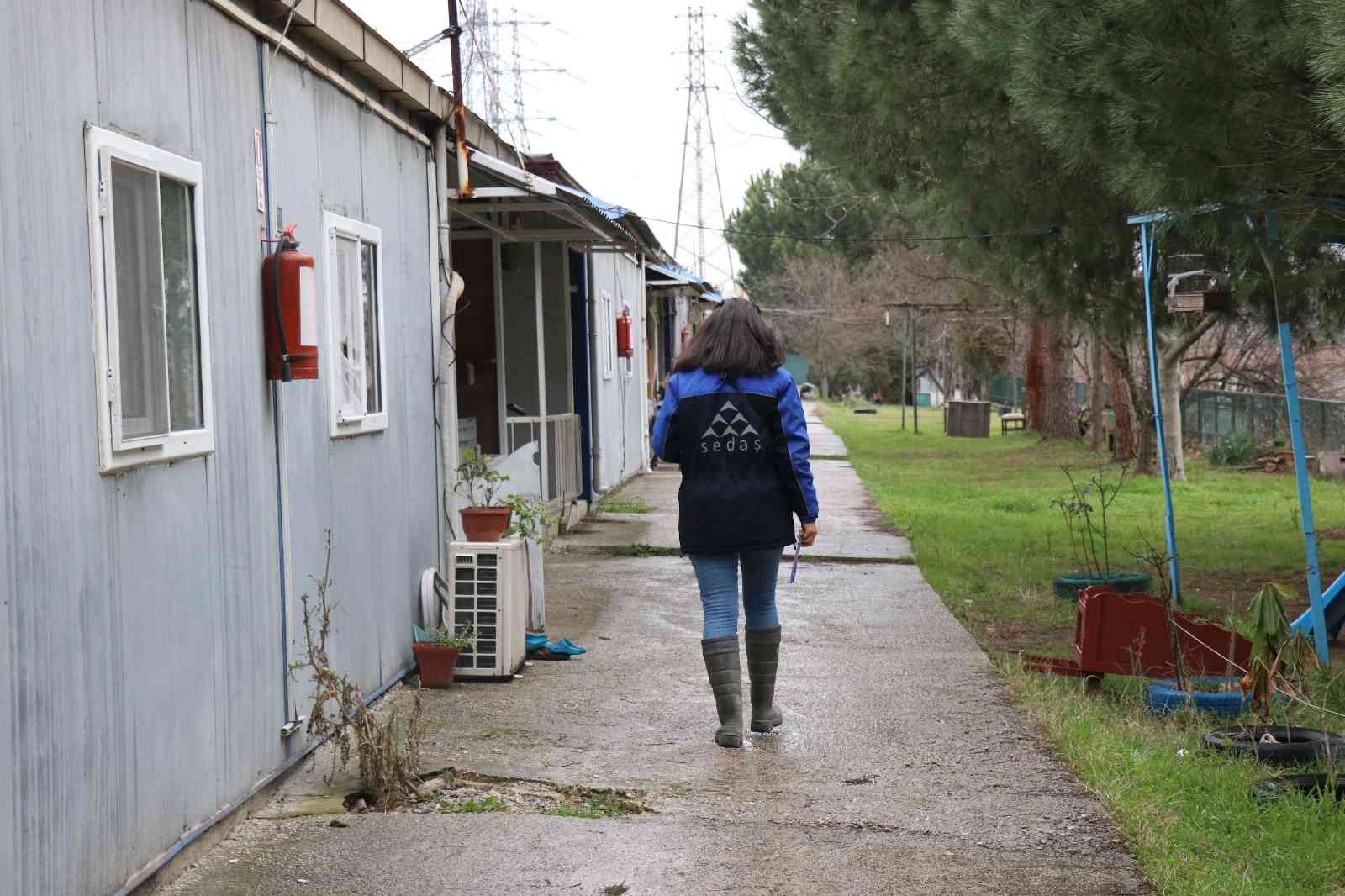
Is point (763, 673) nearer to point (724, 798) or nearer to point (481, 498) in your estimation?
point (724, 798)

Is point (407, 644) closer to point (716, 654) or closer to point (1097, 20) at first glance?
point (716, 654)

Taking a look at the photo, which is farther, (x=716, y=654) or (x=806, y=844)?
(x=716, y=654)

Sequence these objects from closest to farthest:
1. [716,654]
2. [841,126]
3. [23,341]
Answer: [23,341], [716,654], [841,126]

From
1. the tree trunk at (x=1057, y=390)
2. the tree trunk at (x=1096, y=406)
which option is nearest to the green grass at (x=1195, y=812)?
the tree trunk at (x=1096, y=406)

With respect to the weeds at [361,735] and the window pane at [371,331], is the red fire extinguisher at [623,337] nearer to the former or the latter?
the window pane at [371,331]

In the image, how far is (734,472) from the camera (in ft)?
19.6

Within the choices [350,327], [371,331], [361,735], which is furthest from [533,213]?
[361,735]

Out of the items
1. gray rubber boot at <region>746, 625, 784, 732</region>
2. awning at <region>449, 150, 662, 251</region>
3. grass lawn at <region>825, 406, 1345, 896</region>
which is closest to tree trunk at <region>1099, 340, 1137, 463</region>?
grass lawn at <region>825, 406, 1345, 896</region>

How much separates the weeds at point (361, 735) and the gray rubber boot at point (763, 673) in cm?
142

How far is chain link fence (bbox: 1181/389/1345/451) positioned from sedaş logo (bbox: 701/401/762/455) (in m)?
16.0

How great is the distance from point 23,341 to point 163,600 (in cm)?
104

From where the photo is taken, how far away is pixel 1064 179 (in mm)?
11023

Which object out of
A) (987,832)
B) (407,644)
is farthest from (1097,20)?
(407,644)

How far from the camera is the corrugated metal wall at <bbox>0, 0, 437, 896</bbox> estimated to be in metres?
3.45
